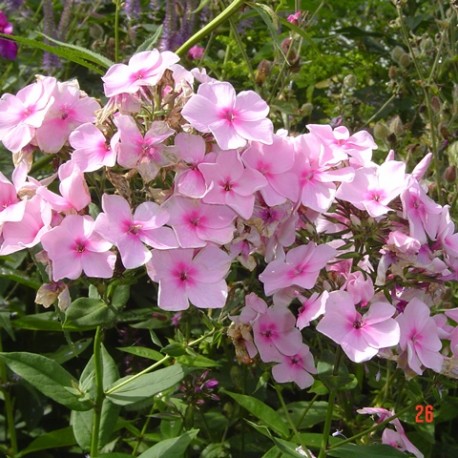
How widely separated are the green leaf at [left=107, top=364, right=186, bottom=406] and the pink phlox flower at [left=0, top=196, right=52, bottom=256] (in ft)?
0.99

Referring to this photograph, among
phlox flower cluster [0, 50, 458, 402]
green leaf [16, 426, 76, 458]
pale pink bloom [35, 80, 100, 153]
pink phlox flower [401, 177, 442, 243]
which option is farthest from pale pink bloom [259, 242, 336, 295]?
green leaf [16, 426, 76, 458]

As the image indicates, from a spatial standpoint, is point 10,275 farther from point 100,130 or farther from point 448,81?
point 448,81

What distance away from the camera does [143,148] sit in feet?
3.59

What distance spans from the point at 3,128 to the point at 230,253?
13.8 inches

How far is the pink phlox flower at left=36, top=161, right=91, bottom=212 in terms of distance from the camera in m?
1.10

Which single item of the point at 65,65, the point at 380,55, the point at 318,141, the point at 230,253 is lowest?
the point at 65,65

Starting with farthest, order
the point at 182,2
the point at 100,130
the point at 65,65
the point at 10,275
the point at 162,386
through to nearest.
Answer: the point at 65,65 < the point at 182,2 < the point at 10,275 < the point at 162,386 < the point at 100,130

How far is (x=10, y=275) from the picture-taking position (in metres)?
1.56

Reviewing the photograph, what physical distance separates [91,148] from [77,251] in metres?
0.13

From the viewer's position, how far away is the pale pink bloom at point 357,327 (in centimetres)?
110

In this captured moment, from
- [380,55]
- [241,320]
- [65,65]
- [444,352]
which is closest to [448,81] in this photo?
[380,55]

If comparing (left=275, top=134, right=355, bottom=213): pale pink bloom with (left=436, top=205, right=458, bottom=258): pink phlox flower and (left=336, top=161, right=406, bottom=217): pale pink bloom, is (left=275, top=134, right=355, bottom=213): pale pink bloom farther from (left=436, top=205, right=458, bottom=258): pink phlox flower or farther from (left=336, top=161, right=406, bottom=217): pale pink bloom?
(left=436, top=205, right=458, bottom=258): pink phlox flower

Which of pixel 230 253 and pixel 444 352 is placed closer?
pixel 230 253
